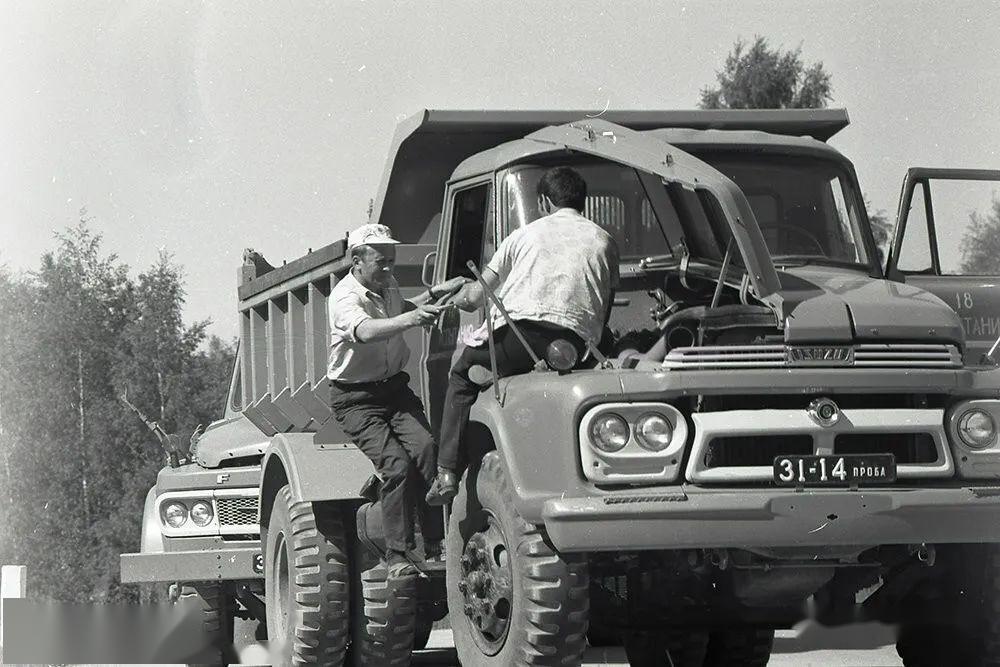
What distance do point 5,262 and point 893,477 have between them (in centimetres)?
4809

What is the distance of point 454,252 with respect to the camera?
382 inches

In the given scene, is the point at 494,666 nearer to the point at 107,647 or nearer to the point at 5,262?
the point at 107,647

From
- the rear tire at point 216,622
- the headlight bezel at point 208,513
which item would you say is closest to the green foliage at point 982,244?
the headlight bezel at point 208,513

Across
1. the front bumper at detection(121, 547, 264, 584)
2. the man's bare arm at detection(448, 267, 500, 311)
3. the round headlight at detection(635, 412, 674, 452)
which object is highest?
the man's bare arm at detection(448, 267, 500, 311)

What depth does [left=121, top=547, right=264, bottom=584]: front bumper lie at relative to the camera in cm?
1291

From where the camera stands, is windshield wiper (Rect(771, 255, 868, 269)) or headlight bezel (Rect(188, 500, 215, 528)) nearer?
windshield wiper (Rect(771, 255, 868, 269))

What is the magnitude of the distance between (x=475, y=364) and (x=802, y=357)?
5.47 feet

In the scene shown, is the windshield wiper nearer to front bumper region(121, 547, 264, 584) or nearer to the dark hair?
the dark hair

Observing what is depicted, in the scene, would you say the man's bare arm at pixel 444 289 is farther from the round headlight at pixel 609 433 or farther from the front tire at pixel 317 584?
the front tire at pixel 317 584

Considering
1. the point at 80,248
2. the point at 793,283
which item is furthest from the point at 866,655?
the point at 80,248

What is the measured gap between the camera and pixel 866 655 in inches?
514

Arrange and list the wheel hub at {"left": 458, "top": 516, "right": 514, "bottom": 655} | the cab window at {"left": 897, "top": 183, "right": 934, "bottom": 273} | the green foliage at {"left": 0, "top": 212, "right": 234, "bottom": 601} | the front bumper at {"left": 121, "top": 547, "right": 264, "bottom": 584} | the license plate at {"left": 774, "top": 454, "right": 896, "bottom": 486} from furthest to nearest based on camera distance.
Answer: the green foliage at {"left": 0, "top": 212, "right": 234, "bottom": 601} → the front bumper at {"left": 121, "top": 547, "right": 264, "bottom": 584} → the cab window at {"left": 897, "top": 183, "right": 934, "bottom": 273} → the wheel hub at {"left": 458, "top": 516, "right": 514, "bottom": 655} → the license plate at {"left": 774, "top": 454, "right": 896, "bottom": 486}

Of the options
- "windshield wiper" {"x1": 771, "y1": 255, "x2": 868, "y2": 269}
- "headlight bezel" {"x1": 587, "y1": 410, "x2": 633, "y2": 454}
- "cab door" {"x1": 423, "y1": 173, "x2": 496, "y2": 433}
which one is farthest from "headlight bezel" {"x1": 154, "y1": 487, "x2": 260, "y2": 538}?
"headlight bezel" {"x1": 587, "y1": 410, "x2": 633, "y2": 454}

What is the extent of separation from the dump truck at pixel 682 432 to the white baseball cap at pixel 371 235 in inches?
12.1
